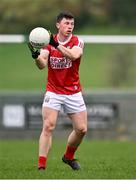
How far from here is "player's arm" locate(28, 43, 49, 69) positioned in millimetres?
12977

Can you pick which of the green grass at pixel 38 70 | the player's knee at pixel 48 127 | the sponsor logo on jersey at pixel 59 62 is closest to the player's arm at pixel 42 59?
the sponsor logo on jersey at pixel 59 62

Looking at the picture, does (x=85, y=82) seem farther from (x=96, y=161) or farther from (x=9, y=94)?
(x=96, y=161)

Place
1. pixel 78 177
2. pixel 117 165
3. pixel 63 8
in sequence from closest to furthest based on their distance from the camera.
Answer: pixel 78 177
pixel 117 165
pixel 63 8

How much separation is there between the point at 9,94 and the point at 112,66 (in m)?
2.45

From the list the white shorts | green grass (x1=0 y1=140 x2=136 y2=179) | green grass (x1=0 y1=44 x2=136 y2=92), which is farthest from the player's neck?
green grass (x1=0 y1=44 x2=136 y2=92)

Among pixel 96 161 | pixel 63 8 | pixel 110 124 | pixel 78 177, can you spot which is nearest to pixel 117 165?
pixel 96 161

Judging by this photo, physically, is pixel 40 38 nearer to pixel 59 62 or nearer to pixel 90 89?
pixel 59 62

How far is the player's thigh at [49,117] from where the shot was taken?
1312cm

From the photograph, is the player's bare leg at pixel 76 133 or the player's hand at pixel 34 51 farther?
the player's bare leg at pixel 76 133

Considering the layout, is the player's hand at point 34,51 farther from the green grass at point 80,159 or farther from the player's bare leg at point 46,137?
the green grass at point 80,159

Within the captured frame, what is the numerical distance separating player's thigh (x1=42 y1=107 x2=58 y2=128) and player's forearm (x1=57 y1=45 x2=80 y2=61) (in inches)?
31.2

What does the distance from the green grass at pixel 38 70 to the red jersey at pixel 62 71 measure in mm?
7867

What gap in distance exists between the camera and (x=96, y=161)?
598 inches

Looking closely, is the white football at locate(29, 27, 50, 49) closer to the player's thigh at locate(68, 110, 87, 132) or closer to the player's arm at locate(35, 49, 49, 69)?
the player's arm at locate(35, 49, 49, 69)
